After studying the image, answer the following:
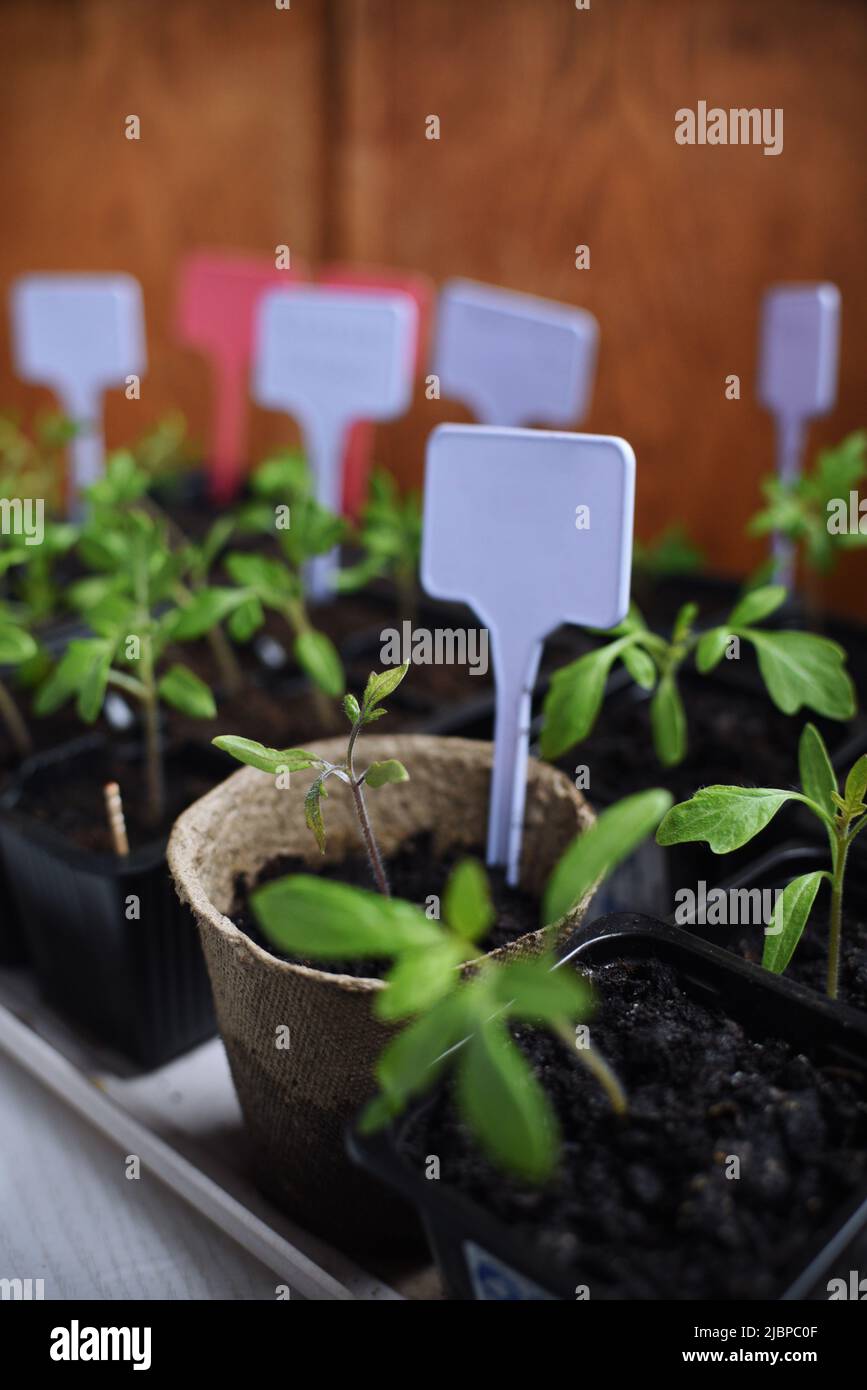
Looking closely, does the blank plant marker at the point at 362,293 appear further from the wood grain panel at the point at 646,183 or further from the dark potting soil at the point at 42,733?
the dark potting soil at the point at 42,733

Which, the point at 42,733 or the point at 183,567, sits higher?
the point at 183,567

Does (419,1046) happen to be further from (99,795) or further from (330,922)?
(99,795)

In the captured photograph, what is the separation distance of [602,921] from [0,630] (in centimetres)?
50

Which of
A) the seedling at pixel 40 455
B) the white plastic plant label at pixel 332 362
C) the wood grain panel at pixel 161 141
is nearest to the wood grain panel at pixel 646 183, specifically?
the wood grain panel at pixel 161 141

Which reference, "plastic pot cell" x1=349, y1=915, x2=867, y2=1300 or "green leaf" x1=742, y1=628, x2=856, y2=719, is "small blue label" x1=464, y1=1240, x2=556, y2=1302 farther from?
"green leaf" x1=742, y1=628, x2=856, y2=719

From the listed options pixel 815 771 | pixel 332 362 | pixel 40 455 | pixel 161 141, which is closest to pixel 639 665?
pixel 815 771

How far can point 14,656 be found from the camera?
0.86m

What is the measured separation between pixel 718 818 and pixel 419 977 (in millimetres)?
226

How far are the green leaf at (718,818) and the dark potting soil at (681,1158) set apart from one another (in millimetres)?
93

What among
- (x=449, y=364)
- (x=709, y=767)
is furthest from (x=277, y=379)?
(x=709, y=767)

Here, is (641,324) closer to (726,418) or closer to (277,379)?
(726,418)

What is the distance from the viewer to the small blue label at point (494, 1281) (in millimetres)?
482
